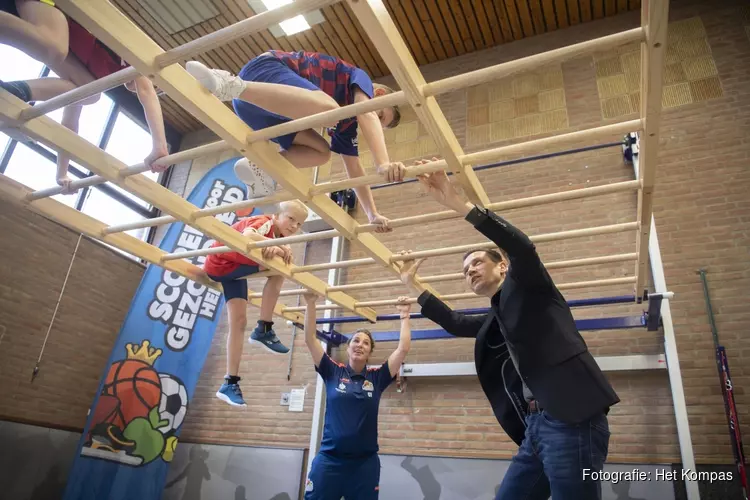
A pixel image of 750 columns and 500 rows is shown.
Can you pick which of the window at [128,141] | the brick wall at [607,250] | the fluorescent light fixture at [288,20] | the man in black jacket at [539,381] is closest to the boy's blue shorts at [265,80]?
the man in black jacket at [539,381]

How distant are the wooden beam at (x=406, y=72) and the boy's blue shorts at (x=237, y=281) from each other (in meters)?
1.58

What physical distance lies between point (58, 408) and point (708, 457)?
5.71 metres

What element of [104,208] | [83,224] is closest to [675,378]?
[83,224]

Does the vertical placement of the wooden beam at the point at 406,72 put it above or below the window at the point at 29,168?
below

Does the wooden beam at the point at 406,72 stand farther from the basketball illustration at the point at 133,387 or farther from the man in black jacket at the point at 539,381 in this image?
the basketball illustration at the point at 133,387

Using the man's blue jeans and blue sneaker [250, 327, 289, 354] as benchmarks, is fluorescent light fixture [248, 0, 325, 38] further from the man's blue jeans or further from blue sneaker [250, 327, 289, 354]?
the man's blue jeans

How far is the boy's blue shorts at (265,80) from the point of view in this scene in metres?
2.20

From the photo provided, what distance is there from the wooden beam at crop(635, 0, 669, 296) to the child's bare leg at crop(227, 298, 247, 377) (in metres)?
2.24

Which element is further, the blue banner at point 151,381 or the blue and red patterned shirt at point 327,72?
the blue banner at point 151,381

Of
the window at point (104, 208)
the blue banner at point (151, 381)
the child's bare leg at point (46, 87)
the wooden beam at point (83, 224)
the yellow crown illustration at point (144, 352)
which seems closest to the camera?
the child's bare leg at point (46, 87)

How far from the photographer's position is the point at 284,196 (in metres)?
2.46

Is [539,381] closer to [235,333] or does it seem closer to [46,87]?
[235,333]

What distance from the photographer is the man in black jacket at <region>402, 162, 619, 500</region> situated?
1781 mm

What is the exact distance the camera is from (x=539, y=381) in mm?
1883
